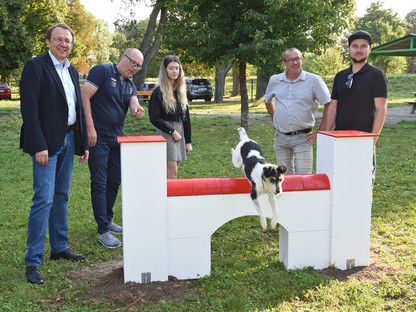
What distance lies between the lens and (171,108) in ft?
15.2

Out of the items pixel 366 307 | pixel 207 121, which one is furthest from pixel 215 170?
pixel 207 121

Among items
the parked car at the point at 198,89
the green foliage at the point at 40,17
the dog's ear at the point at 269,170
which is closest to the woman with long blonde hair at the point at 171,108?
the dog's ear at the point at 269,170

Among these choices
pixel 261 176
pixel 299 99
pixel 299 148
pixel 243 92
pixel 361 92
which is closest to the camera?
pixel 261 176

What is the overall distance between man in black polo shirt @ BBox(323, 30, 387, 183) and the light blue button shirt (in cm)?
268

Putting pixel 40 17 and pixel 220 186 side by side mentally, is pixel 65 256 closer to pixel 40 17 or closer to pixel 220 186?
pixel 220 186

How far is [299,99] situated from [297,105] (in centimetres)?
7

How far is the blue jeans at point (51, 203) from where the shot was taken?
367cm

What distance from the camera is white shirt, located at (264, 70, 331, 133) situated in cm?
455

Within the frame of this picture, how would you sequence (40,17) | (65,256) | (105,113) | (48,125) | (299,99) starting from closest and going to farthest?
1. (48,125)
2. (65,256)
3. (105,113)
4. (299,99)
5. (40,17)

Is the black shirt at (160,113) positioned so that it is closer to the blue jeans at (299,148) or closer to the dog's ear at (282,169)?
the blue jeans at (299,148)

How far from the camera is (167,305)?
327cm

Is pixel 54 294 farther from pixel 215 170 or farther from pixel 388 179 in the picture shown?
pixel 388 179

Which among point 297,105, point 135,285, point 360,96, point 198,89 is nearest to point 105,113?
point 135,285

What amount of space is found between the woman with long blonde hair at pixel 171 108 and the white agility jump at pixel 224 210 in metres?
1.00
